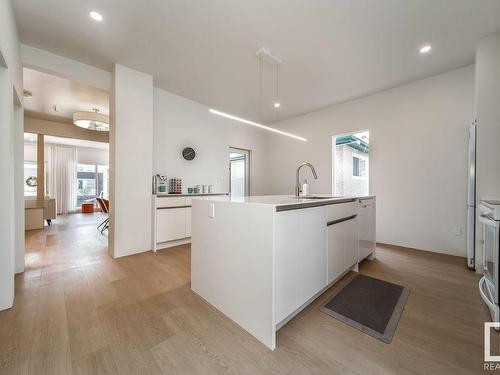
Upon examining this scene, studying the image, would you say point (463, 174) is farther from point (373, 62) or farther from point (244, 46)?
point (244, 46)

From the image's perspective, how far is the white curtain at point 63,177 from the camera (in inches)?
308

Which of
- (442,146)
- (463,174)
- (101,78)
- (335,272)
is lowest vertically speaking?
(335,272)

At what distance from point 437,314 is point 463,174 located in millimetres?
2478

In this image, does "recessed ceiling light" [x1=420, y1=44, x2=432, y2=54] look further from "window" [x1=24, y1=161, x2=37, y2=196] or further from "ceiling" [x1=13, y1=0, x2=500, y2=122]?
"window" [x1=24, y1=161, x2=37, y2=196]

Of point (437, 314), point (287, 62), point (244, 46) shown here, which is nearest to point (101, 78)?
point (244, 46)

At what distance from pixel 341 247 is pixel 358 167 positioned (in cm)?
287

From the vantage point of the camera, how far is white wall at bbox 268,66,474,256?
10.1ft

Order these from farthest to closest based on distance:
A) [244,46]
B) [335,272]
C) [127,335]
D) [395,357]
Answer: [244,46]
[335,272]
[127,335]
[395,357]

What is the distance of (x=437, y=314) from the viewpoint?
1.68 m

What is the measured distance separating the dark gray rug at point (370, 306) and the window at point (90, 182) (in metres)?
10.3

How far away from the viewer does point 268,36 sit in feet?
7.98

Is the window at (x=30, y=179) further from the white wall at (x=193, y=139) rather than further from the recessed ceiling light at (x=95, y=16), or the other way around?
the recessed ceiling light at (x=95, y=16)

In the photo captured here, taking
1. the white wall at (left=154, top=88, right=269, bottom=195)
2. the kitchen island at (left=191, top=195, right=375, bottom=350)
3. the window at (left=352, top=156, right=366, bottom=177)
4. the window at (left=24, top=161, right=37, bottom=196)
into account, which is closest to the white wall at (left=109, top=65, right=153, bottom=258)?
the white wall at (left=154, top=88, right=269, bottom=195)

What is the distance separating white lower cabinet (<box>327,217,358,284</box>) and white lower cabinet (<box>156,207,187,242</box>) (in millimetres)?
2573
